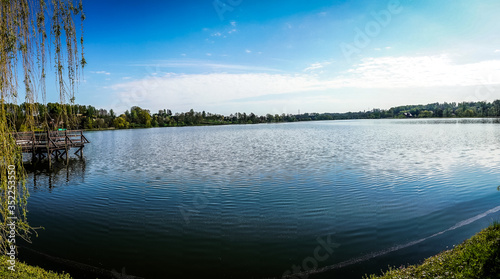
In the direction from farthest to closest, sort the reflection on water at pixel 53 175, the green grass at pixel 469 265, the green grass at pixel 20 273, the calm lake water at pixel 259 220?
the reflection on water at pixel 53 175
the calm lake water at pixel 259 220
the green grass at pixel 20 273
the green grass at pixel 469 265

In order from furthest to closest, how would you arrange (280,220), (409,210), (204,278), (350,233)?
(409,210), (280,220), (350,233), (204,278)

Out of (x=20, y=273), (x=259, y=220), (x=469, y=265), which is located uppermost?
(x=469, y=265)

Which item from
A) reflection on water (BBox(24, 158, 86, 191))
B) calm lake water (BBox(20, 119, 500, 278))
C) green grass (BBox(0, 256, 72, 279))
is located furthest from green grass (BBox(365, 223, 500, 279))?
reflection on water (BBox(24, 158, 86, 191))

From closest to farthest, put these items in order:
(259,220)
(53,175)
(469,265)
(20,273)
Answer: (469,265) < (20,273) < (259,220) < (53,175)

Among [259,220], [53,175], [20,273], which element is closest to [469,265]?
[259,220]

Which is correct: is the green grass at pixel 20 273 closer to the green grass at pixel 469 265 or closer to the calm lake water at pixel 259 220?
the calm lake water at pixel 259 220

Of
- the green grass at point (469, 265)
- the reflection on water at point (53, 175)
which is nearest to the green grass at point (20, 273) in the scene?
the green grass at point (469, 265)

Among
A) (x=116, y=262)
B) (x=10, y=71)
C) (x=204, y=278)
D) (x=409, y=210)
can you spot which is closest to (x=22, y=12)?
(x=10, y=71)

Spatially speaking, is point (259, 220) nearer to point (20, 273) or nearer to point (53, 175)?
point (20, 273)

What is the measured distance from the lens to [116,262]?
325 inches

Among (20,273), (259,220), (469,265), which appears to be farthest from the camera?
(259,220)

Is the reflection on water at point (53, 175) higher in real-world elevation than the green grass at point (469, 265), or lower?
lower

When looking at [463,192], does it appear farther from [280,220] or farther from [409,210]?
[280,220]

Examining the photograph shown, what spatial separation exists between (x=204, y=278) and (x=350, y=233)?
17.0ft
